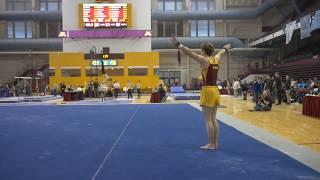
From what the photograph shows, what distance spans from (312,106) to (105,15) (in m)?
31.2

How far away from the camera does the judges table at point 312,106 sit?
14.0 meters

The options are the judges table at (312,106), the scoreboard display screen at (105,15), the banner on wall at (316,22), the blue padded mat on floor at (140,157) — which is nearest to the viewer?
the blue padded mat on floor at (140,157)

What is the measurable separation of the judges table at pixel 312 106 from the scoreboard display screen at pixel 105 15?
98.2ft

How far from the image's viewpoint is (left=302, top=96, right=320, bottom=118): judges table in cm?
1402

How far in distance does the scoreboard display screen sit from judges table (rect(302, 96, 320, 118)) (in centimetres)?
2994

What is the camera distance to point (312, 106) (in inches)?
569

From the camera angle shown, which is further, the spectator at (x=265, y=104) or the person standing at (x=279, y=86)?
the person standing at (x=279, y=86)

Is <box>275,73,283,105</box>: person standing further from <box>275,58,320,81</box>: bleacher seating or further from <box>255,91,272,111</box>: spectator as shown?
<box>275,58,320,81</box>: bleacher seating

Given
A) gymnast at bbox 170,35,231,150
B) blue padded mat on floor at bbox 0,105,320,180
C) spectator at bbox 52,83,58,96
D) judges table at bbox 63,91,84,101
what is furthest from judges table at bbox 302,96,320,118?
spectator at bbox 52,83,58,96

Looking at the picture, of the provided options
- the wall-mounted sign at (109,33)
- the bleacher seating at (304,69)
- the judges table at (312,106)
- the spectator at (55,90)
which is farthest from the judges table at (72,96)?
the judges table at (312,106)

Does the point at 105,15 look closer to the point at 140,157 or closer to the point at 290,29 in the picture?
the point at 290,29

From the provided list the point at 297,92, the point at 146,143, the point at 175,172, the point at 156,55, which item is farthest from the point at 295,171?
the point at 156,55

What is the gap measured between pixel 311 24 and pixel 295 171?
27.1m

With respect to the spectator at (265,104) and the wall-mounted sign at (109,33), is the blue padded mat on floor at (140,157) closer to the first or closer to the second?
the spectator at (265,104)
